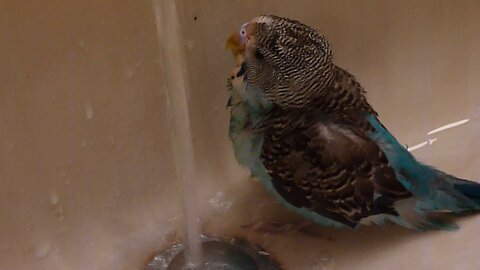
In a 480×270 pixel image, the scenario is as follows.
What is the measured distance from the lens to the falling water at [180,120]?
72 centimetres

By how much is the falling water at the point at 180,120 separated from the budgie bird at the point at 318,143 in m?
0.06

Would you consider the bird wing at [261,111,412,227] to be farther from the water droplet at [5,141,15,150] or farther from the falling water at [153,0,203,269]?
the water droplet at [5,141,15,150]

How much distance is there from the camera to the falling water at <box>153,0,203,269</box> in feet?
2.37

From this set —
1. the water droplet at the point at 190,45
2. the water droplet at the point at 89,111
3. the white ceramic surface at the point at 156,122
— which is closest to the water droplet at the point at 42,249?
the white ceramic surface at the point at 156,122

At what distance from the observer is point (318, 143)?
2.17 ft

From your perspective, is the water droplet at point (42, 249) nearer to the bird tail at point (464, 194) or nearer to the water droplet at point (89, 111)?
the water droplet at point (89, 111)

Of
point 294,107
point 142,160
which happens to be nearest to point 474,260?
point 294,107

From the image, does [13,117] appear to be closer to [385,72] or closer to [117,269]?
[117,269]

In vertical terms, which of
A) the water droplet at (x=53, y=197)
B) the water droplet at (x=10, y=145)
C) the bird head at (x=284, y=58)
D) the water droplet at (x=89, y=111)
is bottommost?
the water droplet at (x=53, y=197)

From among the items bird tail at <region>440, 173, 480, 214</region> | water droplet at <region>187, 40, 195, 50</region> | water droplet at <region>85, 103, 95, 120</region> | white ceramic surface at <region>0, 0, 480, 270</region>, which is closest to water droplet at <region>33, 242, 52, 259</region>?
white ceramic surface at <region>0, 0, 480, 270</region>

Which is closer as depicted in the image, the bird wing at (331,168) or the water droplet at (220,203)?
the bird wing at (331,168)

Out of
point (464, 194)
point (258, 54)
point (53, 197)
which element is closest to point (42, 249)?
point (53, 197)

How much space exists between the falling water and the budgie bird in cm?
6

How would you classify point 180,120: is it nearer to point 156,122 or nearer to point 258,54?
point 156,122
